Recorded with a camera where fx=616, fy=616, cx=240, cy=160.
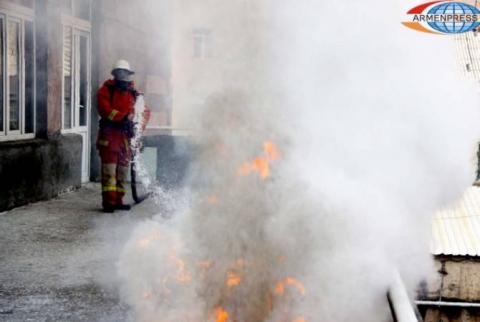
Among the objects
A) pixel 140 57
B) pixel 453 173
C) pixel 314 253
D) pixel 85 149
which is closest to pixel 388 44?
pixel 453 173

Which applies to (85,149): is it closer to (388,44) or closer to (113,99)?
(113,99)

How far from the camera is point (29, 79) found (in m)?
7.35

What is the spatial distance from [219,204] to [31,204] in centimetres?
464

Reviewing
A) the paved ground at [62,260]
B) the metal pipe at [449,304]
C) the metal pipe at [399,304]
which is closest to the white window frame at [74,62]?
the paved ground at [62,260]

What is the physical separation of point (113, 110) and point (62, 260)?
227 cm

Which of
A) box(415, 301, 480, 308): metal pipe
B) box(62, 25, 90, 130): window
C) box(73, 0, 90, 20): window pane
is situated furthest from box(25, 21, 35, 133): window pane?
box(415, 301, 480, 308): metal pipe

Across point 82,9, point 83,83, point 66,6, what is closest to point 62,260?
point 66,6

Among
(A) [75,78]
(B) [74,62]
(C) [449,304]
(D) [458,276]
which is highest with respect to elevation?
(B) [74,62]

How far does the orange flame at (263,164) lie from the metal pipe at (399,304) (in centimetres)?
87

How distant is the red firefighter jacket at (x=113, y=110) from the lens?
6.68 meters

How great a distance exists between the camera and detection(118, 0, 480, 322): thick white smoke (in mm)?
2916

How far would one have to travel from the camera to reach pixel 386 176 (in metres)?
3.26

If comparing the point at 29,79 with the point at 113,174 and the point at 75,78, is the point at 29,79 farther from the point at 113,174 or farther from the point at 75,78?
the point at 113,174

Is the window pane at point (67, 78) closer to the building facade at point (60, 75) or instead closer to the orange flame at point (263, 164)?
the building facade at point (60, 75)
